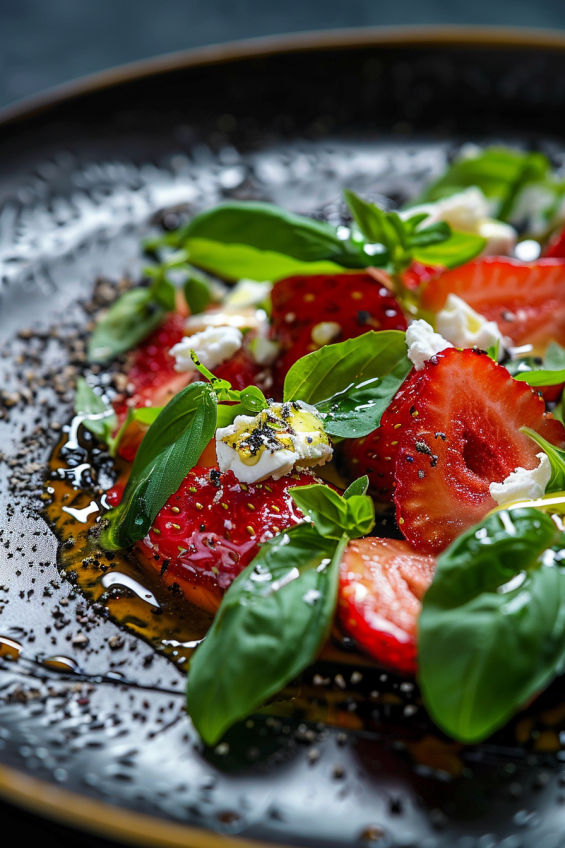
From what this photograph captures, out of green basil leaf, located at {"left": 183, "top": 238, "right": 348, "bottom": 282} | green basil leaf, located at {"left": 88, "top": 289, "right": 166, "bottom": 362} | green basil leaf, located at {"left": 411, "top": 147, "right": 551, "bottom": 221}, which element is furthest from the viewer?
green basil leaf, located at {"left": 411, "top": 147, "right": 551, "bottom": 221}

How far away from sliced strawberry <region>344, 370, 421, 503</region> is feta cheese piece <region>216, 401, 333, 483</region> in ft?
0.32

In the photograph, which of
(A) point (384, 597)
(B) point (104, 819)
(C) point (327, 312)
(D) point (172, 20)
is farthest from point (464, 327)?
(D) point (172, 20)

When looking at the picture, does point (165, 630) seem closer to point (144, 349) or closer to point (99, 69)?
point (144, 349)

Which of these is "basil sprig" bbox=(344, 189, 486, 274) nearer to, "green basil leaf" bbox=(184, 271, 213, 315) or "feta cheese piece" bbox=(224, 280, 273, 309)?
"feta cheese piece" bbox=(224, 280, 273, 309)

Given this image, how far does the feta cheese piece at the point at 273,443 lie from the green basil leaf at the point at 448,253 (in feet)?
1.68

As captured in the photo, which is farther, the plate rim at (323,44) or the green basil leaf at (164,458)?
the plate rim at (323,44)

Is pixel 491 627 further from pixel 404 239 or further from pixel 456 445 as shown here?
pixel 404 239

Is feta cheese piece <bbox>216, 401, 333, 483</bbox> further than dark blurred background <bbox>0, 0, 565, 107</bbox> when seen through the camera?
No

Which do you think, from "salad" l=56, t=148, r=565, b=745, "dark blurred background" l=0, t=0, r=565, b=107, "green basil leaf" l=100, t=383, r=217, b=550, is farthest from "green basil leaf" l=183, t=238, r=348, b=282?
"dark blurred background" l=0, t=0, r=565, b=107

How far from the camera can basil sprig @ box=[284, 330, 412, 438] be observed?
1.61 m

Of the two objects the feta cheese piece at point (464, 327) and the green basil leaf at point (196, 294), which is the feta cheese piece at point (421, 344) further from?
the green basil leaf at point (196, 294)

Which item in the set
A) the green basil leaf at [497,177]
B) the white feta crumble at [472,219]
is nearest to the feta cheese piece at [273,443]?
the white feta crumble at [472,219]

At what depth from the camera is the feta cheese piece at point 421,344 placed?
160 centimetres

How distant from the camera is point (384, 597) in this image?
137cm
